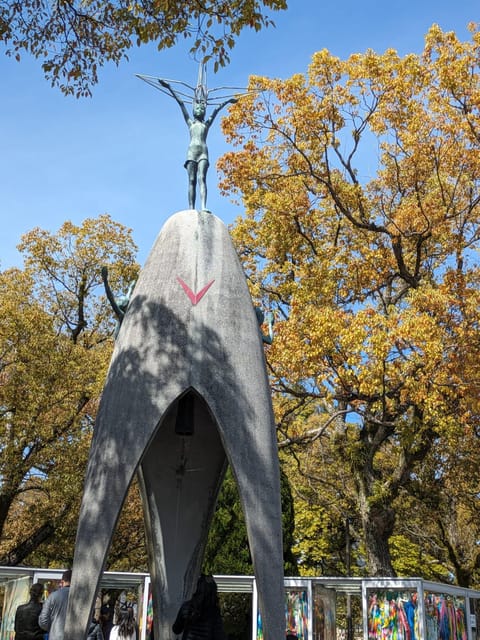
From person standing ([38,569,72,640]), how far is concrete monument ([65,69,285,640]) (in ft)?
1.82

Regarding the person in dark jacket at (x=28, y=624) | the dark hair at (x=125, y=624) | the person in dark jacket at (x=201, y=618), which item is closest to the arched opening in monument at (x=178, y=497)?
the dark hair at (x=125, y=624)

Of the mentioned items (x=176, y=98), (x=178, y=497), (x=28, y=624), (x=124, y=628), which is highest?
(x=176, y=98)

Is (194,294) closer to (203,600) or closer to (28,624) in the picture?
(203,600)

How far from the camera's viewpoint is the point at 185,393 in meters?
6.75

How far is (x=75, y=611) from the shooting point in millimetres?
5973

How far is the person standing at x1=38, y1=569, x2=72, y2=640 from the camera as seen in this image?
6410 mm

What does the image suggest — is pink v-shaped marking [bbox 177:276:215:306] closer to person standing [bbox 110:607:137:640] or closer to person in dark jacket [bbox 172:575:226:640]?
person in dark jacket [bbox 172:575:226:640]

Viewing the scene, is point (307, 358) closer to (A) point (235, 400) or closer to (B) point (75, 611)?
(A) point (235, 400)

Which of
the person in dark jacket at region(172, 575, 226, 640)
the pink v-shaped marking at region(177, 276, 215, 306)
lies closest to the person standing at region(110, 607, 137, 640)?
the person in dark jacket at region(172, 575, 226, 640)

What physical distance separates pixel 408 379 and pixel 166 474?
6034mm

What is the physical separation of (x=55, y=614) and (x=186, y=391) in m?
2.49

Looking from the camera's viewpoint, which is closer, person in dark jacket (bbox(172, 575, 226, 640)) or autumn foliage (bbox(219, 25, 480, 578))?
person in dark jacket (bbox(172, 575, 226, 640))

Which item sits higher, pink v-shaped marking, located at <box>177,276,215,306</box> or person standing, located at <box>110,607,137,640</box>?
pink v-shaped marking, located at <box>177,276,215,306</box>

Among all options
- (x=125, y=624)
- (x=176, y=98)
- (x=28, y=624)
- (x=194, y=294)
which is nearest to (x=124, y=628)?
(x=125, y=624)
